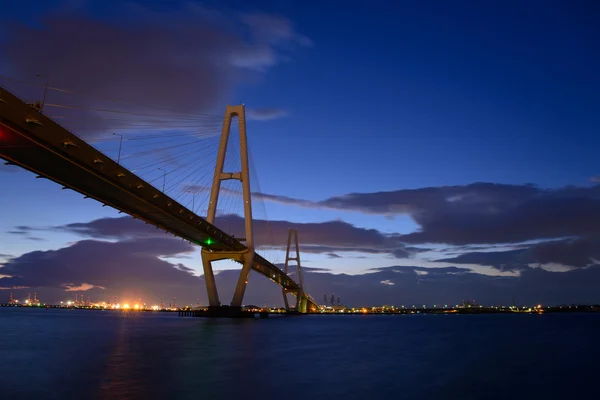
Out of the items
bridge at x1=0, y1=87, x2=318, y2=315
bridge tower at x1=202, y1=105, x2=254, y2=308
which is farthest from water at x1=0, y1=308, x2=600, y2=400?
bridge tower at x1=202, y1=105, x2=254, y2=308

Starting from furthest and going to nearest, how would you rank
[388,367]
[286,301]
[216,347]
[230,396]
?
[286,301], [216,347], [388,367], [230,396]

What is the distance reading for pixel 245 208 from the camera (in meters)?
58.9

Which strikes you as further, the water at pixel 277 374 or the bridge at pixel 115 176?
the bridge at pixel 115 176

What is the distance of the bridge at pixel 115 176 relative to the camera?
917 inches

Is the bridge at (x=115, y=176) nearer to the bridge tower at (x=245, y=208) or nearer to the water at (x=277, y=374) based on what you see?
the bridge tower at (x=245, y=208)

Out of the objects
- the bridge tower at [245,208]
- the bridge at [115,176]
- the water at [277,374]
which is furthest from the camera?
the bridge tower at [245,208]

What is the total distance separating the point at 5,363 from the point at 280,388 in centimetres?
1349

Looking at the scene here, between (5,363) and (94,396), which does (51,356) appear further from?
(94,396)

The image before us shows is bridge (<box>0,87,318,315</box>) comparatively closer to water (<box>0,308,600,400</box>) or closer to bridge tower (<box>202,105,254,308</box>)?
bridge tower (<box>202,105,254,308</box>)

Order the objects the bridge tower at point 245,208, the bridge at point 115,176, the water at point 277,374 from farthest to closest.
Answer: the bridge tower at point 245,208
the bridge at point 115,176
the water at point 277,374

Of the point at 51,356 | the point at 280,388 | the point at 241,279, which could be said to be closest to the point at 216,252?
the point at 241,279

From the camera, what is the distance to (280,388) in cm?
1631

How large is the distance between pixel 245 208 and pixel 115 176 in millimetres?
28101

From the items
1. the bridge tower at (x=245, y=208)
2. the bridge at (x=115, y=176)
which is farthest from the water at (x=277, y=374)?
the bridge tower at (x=245, y=208)
